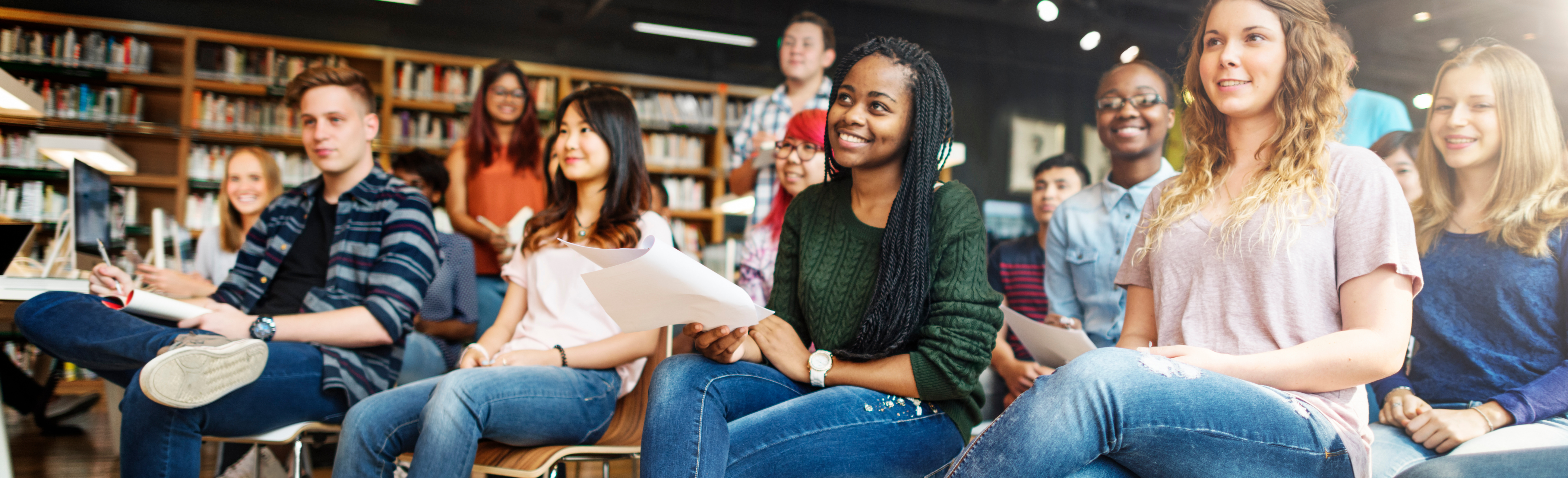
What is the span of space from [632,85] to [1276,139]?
541 centimetres

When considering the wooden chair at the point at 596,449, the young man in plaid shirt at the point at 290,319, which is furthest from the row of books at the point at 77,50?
the wooden chair at the point at 596,449

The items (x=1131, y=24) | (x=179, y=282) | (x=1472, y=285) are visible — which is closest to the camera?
(x=1472, y=285)

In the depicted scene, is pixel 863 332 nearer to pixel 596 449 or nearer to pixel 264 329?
pixel 596 449

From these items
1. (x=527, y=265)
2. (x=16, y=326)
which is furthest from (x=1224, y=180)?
(x=16, y=326)

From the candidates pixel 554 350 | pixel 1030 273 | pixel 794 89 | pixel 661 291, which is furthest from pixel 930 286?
pixel 794 89

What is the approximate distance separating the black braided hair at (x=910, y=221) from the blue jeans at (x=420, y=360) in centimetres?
157

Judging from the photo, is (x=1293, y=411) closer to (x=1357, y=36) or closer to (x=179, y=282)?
(x=1357, y=36)

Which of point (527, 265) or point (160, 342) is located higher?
point (527, 265)

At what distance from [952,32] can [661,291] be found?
423cm

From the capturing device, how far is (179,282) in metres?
2.43

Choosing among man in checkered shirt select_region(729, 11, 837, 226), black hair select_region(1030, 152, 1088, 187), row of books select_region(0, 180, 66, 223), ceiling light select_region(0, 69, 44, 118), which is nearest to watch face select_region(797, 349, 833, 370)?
man in checkered shirt select_region(729, 11, 837, 226)

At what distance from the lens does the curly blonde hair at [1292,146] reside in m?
1.23

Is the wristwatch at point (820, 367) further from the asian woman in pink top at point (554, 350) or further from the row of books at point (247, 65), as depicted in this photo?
the row of books at point (247, 65)

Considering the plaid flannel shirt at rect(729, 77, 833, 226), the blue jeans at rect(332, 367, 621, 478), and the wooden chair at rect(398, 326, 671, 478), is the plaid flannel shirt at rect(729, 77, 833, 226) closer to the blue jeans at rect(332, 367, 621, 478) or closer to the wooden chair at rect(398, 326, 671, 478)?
the wooden chair at rect(398, 326, 671, 478)
